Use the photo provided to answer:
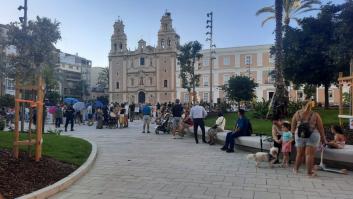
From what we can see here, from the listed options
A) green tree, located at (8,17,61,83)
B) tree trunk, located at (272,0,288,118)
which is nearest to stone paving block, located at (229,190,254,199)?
tree trunk, located at (272,0,288,118)

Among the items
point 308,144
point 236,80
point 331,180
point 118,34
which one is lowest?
point 331,180

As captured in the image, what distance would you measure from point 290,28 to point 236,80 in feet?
32.3

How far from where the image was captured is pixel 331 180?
7457 millimetres

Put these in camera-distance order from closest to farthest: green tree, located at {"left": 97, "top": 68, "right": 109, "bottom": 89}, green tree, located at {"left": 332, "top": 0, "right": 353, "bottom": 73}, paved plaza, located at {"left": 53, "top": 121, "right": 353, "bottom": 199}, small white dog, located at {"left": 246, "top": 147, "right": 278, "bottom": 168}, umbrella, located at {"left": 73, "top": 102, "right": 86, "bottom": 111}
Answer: paved plaza, located at {"left": 53, "top": 121, "right": 353, "bottom": 199}
small white dog, located at {"left": 246, "top": 147, "right": 278, "bottom": 168}
green tree, located at {"left": 332, "top": 0, "right": 353, "bottom": 73}
umbrella, located at {"left": 73, "top": 102, "right": 86, "bottom": 111}
green tree, located at {"left": 97, "top": 68, "right": 109, "bottom": 89}

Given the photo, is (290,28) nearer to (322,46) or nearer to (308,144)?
(322,46)

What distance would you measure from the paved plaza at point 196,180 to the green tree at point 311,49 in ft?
→ 66.1

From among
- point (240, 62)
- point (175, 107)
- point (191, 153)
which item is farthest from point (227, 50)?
point (191, 153)

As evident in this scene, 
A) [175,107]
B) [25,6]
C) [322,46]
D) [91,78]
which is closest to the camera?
[175,107]

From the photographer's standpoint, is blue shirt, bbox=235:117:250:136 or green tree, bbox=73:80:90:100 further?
green tree, bbox=73:80:90:100

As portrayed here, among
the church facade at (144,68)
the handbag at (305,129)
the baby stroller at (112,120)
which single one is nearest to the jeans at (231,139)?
the handbag at (305,129)

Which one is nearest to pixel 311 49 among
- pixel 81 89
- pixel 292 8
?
pixel 292 8

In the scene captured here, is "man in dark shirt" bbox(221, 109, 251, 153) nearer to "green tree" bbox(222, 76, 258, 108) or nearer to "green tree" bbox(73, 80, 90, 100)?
"green tree" bbox(222, 76, 258, 108)

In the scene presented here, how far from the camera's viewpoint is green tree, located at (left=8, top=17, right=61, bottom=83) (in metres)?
17.5

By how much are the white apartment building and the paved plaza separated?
62.0 m
